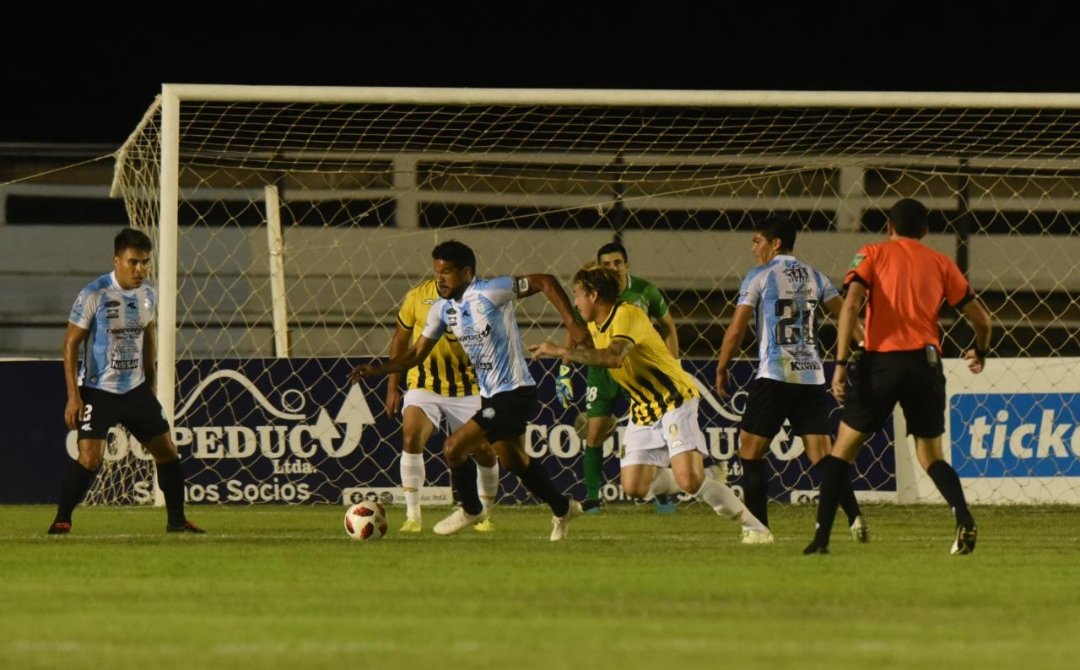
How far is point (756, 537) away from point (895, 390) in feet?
4.44

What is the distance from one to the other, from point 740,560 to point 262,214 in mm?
10678

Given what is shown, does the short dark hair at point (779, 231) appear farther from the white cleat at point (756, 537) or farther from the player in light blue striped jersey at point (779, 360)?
the white cleat at point (756, 537)

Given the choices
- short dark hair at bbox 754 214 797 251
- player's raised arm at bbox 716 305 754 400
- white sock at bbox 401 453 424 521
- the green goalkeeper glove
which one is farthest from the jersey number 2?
the green goalkeeper glove

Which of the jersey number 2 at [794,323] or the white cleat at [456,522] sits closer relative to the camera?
the jersey number 2 at [794,323]

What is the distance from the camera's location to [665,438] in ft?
34.4

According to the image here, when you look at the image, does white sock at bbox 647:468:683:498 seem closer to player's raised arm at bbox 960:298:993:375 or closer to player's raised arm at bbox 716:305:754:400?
player's raised arm at bbox 716:305:754:400

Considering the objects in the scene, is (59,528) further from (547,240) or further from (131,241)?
(547,240)

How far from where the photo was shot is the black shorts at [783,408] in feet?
34.0

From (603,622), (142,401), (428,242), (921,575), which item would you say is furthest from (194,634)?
(428,242)

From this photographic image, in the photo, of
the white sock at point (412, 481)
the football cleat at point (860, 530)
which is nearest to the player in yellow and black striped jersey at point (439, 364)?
the white sock at point (412, 481)

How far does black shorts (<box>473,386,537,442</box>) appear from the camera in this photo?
→ 1044cm

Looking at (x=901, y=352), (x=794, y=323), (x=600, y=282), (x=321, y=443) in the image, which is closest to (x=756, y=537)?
(x=794, y=323)

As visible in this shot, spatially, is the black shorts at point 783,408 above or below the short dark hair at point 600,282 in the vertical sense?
below

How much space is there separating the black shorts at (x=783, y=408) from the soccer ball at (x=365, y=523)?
202cm
